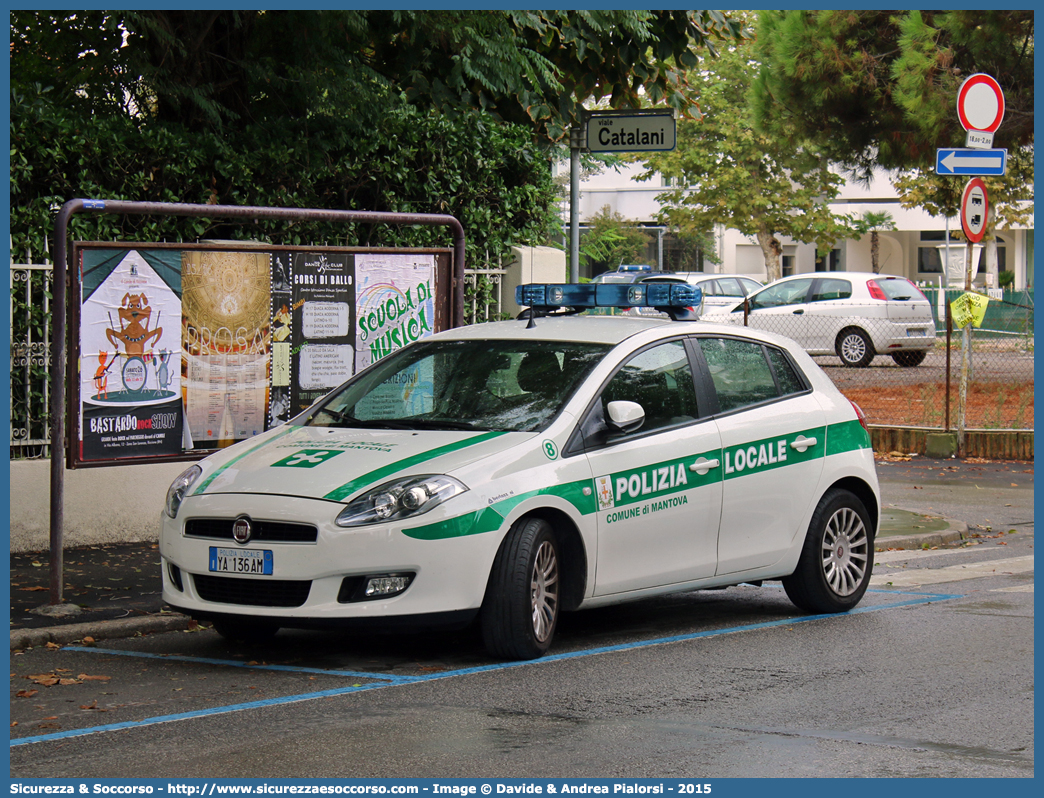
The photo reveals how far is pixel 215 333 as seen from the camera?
9.35 m

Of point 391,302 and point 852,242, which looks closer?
point 391,302

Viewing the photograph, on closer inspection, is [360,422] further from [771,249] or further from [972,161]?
[771,249]

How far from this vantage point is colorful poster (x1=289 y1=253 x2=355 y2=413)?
9734 mm

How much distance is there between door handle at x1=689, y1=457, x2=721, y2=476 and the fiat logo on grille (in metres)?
2.40

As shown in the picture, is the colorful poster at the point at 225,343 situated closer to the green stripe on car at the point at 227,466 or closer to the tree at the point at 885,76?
the green stripe on car at the point at 227,466

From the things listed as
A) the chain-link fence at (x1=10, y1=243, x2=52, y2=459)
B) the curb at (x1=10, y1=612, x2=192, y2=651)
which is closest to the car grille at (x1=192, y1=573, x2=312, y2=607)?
the curb at (x1=10, y1=612, x2=192, y2=651)

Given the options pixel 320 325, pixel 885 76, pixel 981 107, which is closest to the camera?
pixel 320 325

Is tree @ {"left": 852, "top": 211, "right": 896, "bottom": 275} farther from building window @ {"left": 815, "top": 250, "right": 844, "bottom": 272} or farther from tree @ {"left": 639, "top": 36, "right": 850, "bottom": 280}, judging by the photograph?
tree @ {"left": 639, "top": 36, "right": 850, "bottom": 280}

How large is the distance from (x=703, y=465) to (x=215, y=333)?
3.27 meters

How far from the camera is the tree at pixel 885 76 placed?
21500 millimetres

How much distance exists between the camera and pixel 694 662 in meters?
7.33

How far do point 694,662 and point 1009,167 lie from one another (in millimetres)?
22750

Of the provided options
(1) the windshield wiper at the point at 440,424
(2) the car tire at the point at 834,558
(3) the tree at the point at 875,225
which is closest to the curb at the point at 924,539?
(2) the car tire at the point at 834,558

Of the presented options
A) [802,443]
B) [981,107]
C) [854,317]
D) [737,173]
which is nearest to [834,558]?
[802,443]
